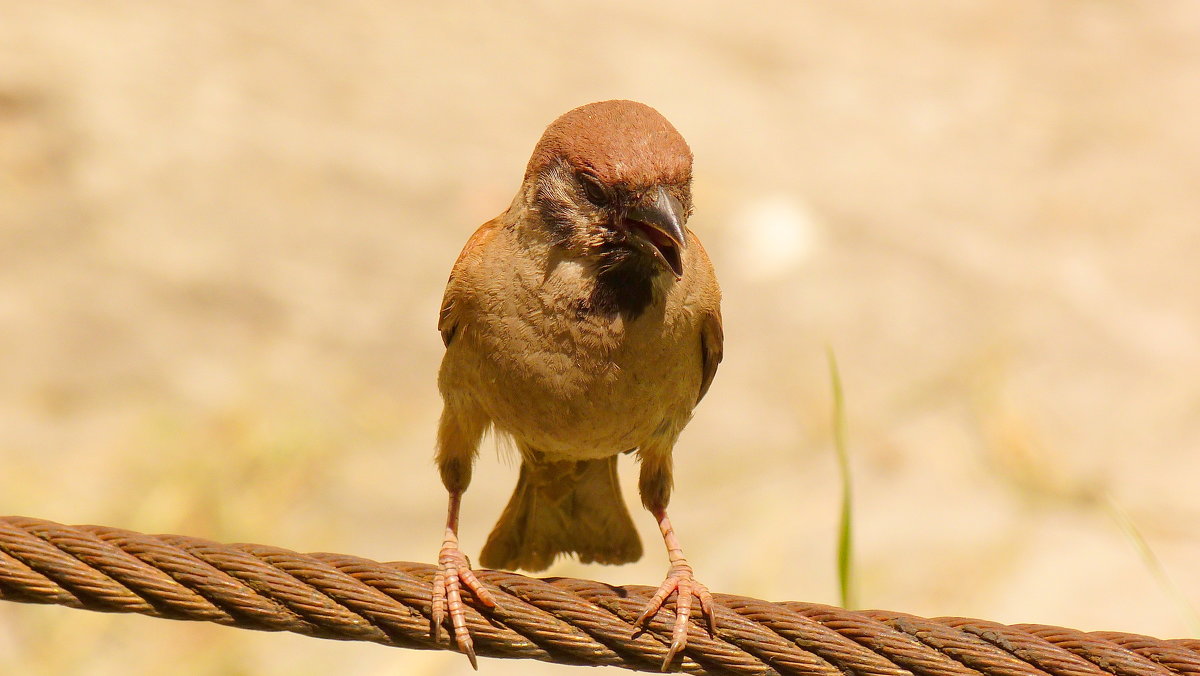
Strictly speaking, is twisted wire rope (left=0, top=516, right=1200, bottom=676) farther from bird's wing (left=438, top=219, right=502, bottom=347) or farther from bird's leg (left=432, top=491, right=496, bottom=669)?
bird's wing (left=438, top=219, right=502, bottom=347)

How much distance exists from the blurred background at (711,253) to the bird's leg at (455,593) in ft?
14.1

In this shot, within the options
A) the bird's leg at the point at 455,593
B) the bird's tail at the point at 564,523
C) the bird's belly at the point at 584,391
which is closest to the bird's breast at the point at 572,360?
the bird's belly at the point at 584,391

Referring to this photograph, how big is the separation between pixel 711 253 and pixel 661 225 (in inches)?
277

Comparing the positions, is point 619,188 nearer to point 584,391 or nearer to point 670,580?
point 584,391

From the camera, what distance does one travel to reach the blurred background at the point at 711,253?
349 inches

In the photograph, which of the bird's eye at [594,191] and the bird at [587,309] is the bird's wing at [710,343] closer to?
the bird at [587,309]

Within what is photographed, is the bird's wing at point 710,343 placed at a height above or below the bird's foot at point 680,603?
above

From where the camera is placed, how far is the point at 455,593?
357 centimetres

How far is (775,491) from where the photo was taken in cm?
954

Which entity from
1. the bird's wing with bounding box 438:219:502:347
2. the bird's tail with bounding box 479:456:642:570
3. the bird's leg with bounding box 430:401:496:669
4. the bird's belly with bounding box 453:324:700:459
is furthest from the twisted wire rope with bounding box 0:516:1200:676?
the bird's tail with bounding box 479:456:642:570

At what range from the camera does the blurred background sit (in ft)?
29.1

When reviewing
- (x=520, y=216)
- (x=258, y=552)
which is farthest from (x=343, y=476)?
(x=258, y=552)

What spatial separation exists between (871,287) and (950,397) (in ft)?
3.90

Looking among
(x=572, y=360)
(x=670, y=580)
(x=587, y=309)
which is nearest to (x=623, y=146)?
(x=587, y=309)
